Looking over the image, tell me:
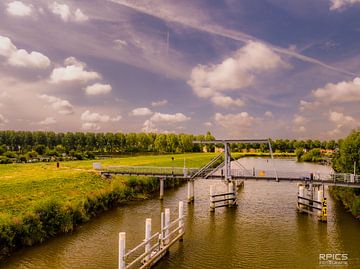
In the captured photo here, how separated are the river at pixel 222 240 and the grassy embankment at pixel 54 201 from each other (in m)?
1.04

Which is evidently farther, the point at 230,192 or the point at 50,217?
the point at 230,192

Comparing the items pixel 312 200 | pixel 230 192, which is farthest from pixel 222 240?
Answer: pixel 230 192

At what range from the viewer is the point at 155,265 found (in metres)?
22.5

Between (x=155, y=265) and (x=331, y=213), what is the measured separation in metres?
24.6

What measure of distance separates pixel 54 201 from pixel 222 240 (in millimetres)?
14832

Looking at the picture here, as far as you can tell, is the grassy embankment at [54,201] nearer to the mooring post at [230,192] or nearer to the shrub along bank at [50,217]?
the shrub along bank at [50,217]

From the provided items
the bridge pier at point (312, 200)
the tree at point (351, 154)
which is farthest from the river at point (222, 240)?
the tree at point (351, 154)

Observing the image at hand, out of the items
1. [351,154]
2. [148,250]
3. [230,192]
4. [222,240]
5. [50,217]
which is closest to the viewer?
[148,250]

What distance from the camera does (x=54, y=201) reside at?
95.2 feet

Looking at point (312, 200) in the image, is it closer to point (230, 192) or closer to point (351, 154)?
point (230, 192)

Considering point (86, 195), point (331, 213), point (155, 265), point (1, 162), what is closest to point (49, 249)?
point (155, 265)

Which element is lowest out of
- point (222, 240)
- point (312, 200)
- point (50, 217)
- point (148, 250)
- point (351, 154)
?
point (222, 240)

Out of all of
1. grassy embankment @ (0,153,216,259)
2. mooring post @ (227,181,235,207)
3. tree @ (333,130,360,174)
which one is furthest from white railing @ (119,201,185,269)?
tree @ (333,130,360,174)

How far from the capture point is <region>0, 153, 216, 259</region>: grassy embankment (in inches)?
990
